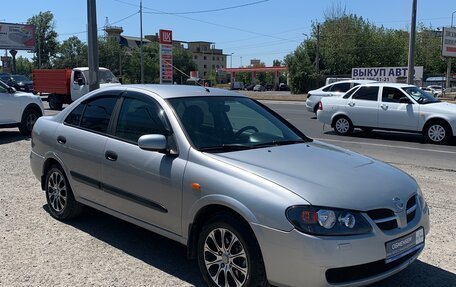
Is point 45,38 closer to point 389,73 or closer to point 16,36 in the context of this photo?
point 16,36

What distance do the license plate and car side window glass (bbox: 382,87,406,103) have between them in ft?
34.9

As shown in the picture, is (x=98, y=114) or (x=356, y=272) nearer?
(x=356, y=272)

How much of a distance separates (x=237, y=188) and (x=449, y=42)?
3999 cm

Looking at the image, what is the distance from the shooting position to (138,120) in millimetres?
4660

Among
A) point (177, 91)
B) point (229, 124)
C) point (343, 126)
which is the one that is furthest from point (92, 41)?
point (229, 124)

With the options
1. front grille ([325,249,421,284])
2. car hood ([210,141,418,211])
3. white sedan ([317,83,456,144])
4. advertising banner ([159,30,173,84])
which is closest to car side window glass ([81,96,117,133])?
car hood ([210,141,418,211])

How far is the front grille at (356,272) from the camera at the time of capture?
3224 mm

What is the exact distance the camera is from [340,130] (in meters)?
15.1

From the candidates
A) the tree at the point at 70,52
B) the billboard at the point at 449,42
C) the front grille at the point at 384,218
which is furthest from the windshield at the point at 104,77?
the tree at the point at 70,52

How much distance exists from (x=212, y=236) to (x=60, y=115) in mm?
2999

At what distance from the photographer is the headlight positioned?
127 inches

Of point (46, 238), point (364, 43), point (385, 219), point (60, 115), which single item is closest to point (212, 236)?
point (385, 219)

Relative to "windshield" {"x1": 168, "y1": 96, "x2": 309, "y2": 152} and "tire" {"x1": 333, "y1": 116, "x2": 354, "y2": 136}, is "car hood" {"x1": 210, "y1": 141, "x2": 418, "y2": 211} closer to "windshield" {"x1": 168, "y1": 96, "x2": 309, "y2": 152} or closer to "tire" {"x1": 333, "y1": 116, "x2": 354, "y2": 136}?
"windshield" {"x1": 168, "y1": 96, "x2": 309, "y2": 152}

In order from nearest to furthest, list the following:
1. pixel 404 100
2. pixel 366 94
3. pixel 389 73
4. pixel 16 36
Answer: pixel 404 100, pixel 366 94, pixel 389 73, pixel 16 36
